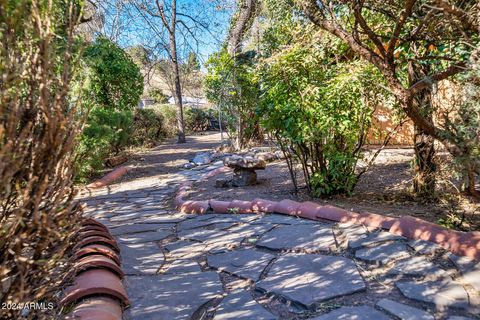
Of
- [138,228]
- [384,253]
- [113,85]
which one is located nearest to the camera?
[384,253]

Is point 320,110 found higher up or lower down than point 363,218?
higher up

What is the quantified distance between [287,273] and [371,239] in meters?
0.90

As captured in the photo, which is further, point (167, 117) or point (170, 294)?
point (167, 117)

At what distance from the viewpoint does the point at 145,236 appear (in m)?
3.72

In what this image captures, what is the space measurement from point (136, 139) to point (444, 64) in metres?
11.3

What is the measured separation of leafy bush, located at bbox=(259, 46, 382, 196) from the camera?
4.16m

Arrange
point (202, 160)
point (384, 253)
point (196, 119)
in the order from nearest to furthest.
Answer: point (384, 253) < point (202, 160) < point (196, 119)

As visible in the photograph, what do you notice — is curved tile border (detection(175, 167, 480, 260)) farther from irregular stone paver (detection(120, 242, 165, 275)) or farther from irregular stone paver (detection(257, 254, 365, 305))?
irregular stone paver (detection(120, 242, 165, 275))

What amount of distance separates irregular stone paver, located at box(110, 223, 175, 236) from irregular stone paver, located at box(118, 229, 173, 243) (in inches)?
4.3

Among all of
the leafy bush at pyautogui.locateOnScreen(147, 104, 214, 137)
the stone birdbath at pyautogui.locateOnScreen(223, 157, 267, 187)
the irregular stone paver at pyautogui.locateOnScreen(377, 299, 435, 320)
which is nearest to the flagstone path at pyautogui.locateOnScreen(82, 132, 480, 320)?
the irregular stone paver at pyautogui.locateOnScreen(377, 299, 435, 320)

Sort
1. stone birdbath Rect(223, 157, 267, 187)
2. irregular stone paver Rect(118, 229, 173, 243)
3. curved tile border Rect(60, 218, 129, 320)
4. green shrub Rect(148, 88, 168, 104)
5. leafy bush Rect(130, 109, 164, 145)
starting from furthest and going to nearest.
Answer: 1. green shrub Rect(148, 88, 168, 104)
2. leafy bush Rect(130, 109, 164, 145)
3. stone birdbath Rect(223, 157, 267, 187)
4. irregular stone paver Rect(118, 229, 173, 243)
5. curved tile border Rect(60, 218, 129, 320)

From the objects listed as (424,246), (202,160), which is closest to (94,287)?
(424,246)

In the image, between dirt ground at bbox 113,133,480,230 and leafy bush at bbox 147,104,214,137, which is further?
leafy bush at bbox 147,104,214,137

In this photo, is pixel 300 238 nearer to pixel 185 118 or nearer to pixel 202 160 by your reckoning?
pixel 202 160
